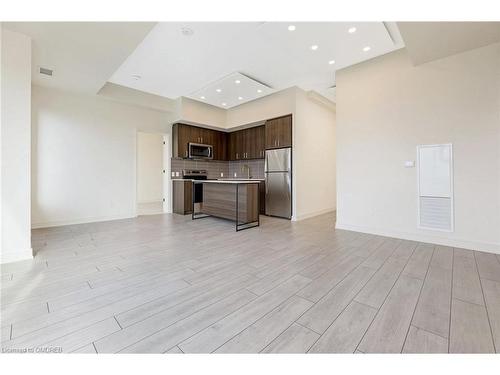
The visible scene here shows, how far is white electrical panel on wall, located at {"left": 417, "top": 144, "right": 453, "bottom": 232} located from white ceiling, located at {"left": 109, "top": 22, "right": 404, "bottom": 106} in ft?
5.75

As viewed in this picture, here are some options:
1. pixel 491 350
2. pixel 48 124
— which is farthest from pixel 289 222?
pixel 48 124

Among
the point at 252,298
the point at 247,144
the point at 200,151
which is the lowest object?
the point at 252,298

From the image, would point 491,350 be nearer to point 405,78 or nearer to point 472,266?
point 472,266

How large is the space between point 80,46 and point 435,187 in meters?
5.37

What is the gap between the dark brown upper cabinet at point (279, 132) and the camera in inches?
196

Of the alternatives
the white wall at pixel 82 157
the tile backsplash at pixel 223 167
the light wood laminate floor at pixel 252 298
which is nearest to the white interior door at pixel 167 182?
the tile backsplash at pixel 223 167

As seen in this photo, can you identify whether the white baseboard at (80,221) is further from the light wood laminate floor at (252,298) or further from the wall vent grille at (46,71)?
the wall vent grille at (46,71)

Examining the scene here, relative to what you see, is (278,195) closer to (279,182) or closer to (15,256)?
(279,182)

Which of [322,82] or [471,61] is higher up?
[322,82]

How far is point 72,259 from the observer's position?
2514mm

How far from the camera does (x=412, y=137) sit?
3.27 metres

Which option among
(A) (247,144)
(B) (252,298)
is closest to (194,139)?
(A) (247,144)

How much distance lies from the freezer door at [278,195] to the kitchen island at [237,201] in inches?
35.1
